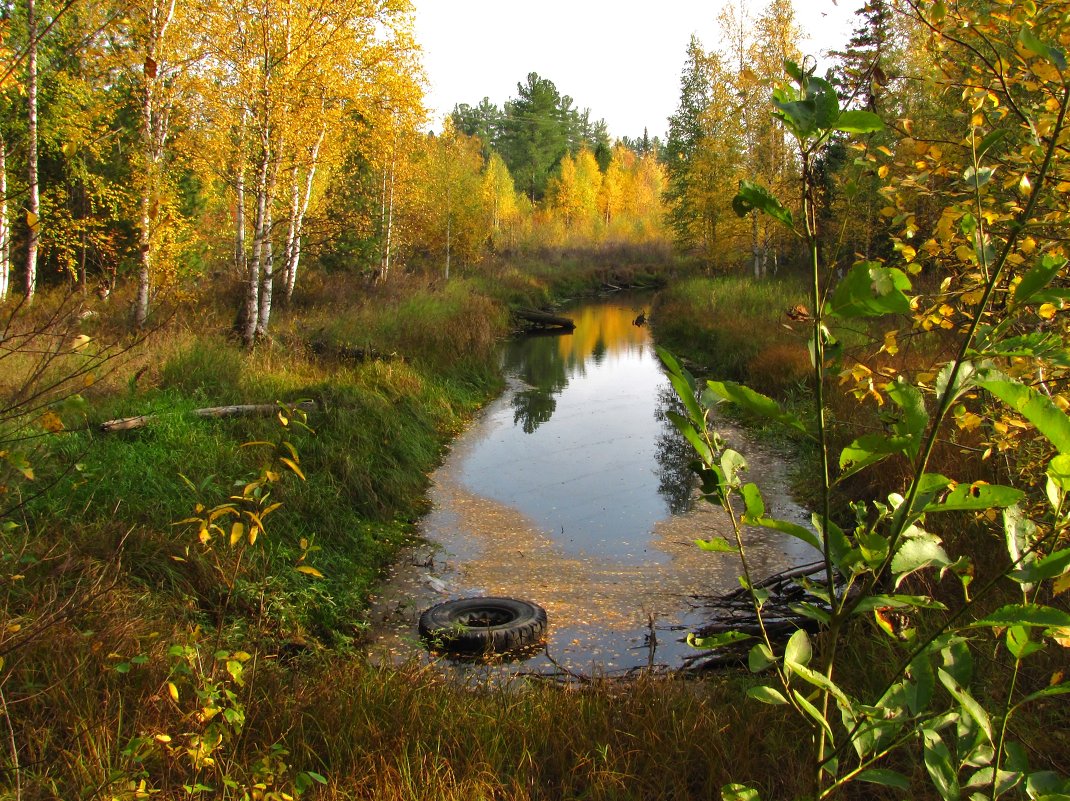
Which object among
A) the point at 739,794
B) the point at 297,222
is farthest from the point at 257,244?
the point at 739,794

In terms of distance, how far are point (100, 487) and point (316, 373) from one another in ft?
15.3

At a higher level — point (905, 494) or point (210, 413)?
point (905, 494)

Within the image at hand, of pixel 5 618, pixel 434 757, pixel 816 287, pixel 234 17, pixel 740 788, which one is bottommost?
pixel 434 757

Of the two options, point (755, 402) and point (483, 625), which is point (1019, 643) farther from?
point (483, 625)

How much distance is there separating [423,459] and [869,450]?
786 centimetres

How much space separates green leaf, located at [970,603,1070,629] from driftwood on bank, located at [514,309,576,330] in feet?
68.9

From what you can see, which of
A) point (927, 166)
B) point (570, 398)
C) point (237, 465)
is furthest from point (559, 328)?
point (927, 166)

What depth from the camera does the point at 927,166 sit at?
2.92m

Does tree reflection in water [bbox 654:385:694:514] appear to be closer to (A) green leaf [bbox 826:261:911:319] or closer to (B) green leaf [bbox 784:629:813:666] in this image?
(B) green leaf [bbox 784:629:813:666]

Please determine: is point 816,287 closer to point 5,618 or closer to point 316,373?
point 5,618

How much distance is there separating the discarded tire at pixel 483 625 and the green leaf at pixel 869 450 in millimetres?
3637

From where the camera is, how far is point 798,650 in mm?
1211

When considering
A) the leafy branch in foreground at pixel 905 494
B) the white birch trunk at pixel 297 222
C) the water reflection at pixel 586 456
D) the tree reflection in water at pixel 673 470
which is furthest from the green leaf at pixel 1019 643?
the white birch trunk at pixel 297 222

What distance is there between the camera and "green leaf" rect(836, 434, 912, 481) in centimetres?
114
